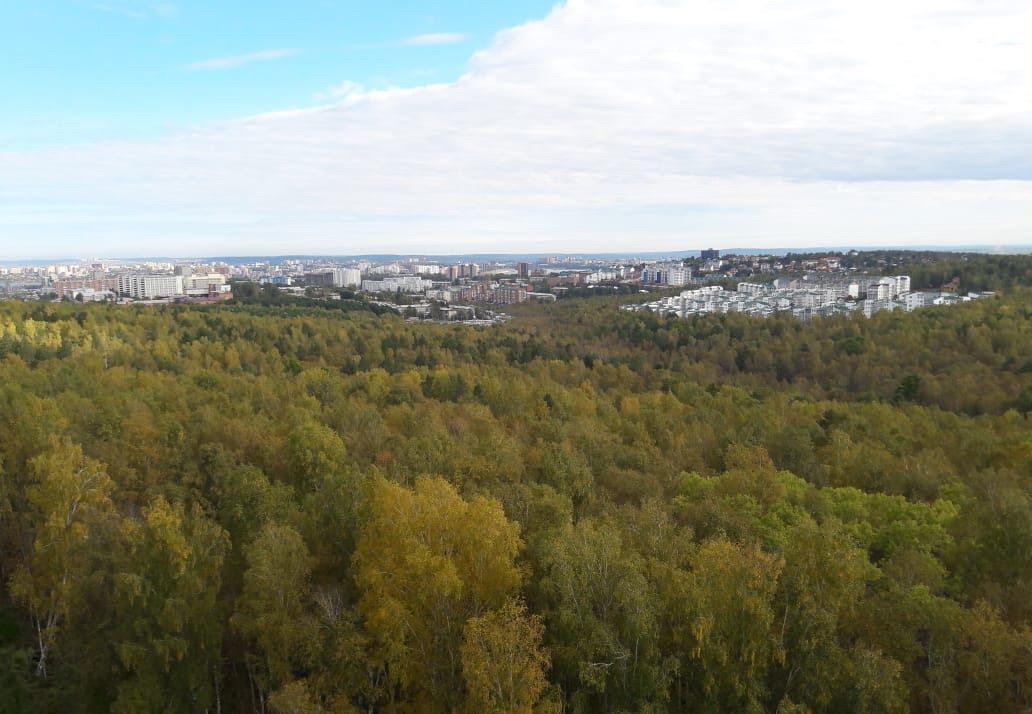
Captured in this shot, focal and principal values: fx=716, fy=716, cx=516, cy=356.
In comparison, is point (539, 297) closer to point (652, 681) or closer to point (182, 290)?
point (182, 290)

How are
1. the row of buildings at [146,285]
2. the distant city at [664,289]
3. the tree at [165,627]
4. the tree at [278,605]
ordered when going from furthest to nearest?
the row of buildings at [146,285] < the distant city at [664,289] < the tree at [165,627] < the tree at [278,605]

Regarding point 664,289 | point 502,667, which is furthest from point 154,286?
point 502,667

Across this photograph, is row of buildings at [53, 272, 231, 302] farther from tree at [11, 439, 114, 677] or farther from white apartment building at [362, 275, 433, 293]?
tree at [11, 439, 114, 677]

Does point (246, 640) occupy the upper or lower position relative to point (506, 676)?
lower

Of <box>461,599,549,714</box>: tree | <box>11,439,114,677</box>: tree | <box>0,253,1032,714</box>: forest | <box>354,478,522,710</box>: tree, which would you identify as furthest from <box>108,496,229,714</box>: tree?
<box>461,599,549,714</box>: tree

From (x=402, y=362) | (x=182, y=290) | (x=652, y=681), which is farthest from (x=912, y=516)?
(x=182, y=290)

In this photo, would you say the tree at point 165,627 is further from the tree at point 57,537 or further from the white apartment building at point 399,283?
the white apartment building at point 399,283

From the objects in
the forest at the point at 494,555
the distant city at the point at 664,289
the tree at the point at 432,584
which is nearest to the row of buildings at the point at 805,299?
the distant city at the point at 664,289

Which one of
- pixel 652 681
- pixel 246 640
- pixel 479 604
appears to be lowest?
pixel 246 640
